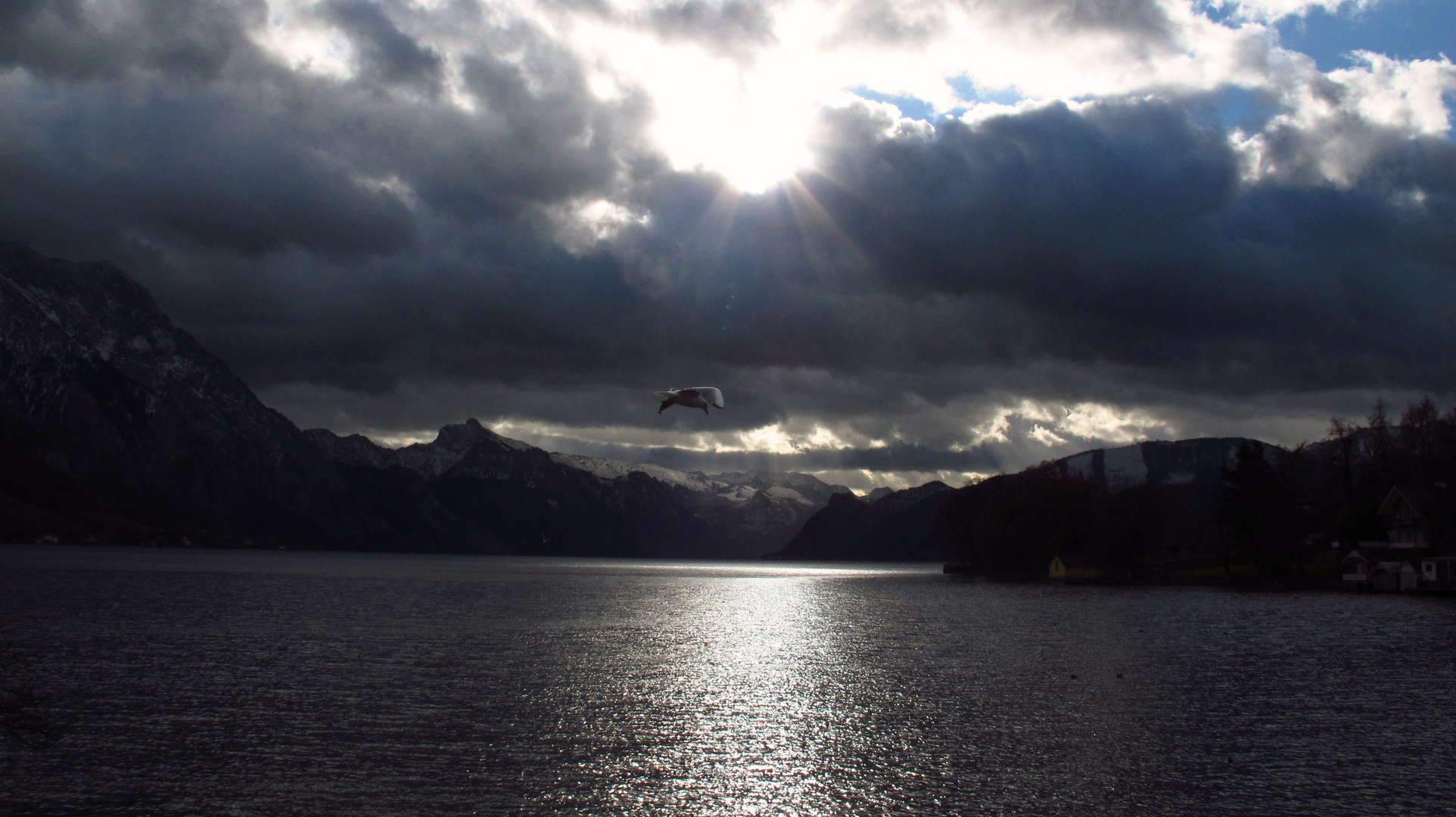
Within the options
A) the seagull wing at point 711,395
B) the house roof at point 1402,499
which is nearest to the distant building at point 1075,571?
the house roof at point 1402,499

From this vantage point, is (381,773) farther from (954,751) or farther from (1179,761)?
(1179,761)

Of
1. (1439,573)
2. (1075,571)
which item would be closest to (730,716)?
(1439,573)

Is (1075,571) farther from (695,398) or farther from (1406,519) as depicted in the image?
(695,398)

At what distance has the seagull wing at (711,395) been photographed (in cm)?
4953

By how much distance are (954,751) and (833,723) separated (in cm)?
674

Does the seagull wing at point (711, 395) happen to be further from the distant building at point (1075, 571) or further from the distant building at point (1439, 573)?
the distant building at point (1075, 571)

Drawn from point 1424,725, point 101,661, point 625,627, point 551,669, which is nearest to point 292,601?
point 625,627

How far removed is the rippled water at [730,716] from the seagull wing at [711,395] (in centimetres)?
1500

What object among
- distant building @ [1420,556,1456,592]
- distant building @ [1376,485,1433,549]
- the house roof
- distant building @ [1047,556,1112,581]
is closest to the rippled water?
distant building @ [1420,556,1456,592]

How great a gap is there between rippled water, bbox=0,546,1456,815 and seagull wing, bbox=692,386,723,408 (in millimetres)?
15003

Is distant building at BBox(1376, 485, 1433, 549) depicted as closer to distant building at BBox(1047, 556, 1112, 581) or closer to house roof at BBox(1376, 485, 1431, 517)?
house roof at BBox(1376, 485, 1431, 517)

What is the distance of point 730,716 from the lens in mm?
41688

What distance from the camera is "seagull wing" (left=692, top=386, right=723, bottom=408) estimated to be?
4953cm

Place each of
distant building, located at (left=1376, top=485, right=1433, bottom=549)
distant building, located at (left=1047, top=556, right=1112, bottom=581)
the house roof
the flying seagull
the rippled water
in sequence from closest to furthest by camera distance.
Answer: the rippled water < the flying seagull < the house roof < distant building, located at (left=1376, top=485, right=1433, bottom=549) < distant building, located at (left=1047, top=556, right=1112, bottom=581)
